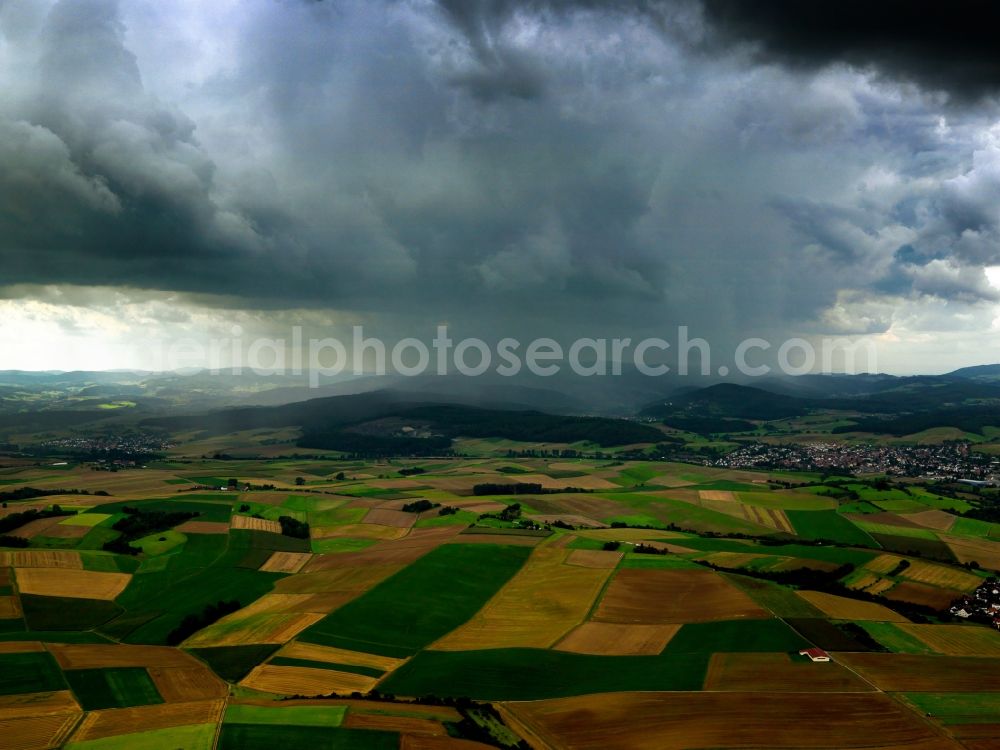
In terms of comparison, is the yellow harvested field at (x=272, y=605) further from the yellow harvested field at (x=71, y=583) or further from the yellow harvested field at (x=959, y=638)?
the yellow harvested field at (x=959, y=638)

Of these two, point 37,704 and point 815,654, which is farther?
point 815,654

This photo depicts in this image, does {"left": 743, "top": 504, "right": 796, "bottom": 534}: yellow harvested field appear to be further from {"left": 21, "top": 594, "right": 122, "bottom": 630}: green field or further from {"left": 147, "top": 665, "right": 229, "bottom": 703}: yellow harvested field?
{"left": 21, "top": 594, "right": 122, "bottom": 630}: green field

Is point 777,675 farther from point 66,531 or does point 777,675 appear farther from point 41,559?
point 66,531

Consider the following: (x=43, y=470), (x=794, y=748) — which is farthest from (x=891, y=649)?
(x=43, y=470)

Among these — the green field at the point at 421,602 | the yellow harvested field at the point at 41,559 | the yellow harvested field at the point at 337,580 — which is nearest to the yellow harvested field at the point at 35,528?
the yellow harvested field at the point at 41,559

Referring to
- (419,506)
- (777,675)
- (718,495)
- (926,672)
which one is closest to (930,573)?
(926,672)

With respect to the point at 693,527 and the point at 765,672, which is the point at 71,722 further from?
the point at 693,527
